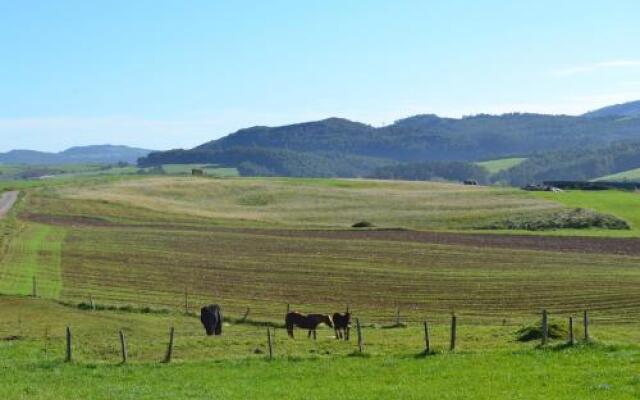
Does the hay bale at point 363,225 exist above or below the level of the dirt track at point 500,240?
above

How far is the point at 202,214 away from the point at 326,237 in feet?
104

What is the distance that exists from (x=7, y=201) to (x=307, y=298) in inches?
3287

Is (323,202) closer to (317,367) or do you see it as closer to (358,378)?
(317,367)

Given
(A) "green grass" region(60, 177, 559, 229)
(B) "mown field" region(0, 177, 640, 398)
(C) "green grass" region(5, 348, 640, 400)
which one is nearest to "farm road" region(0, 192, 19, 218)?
(B) "mown field" region(0, 177, 640, 398)

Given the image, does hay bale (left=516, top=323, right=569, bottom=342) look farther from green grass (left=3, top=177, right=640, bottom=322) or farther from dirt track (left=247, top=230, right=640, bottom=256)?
dirt track (left=247, top=230, right=640, bottom=256)

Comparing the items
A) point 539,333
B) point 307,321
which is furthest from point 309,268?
point 539,333

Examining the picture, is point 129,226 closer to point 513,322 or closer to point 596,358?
point 513,322

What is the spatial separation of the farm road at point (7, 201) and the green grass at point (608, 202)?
211 ft

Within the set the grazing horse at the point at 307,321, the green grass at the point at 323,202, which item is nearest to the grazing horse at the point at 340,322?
the grazing horse at the point at 307,321

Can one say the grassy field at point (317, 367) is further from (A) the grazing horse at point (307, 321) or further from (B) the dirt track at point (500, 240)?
(B) the dirt track at point (500, 240)

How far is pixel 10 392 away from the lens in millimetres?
23000

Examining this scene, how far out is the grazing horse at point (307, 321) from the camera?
115 feet

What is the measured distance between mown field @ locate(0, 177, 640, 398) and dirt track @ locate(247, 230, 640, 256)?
0.95 ft

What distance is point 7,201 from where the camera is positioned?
393ft
